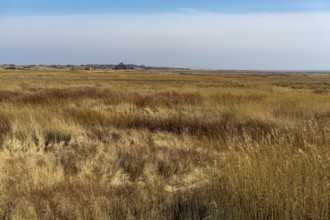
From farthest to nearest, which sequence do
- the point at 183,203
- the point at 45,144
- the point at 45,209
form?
the point at 45,144, the point at 183,203, the point at 45,209

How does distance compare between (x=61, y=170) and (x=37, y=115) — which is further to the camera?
(x=37, y=115)

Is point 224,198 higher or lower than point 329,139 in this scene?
lower

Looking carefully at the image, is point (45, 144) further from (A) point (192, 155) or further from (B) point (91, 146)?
(A) point (192, 155)

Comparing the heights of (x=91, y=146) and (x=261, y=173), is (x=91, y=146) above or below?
below

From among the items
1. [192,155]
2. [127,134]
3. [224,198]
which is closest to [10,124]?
[127,134]

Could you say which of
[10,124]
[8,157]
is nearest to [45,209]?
[8,157]

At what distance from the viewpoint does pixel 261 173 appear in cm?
430

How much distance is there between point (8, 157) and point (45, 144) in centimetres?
156

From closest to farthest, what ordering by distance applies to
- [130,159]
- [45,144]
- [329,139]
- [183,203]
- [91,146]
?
[183,203], [329,139], [130,159], [91,146], [45,144]

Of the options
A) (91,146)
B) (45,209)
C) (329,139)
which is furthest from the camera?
(91,146)

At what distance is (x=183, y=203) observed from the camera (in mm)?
4473

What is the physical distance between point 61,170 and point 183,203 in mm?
2233

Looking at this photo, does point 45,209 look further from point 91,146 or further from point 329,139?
point 329,139

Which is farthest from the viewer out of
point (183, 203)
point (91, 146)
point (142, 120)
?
point (142, 120)
